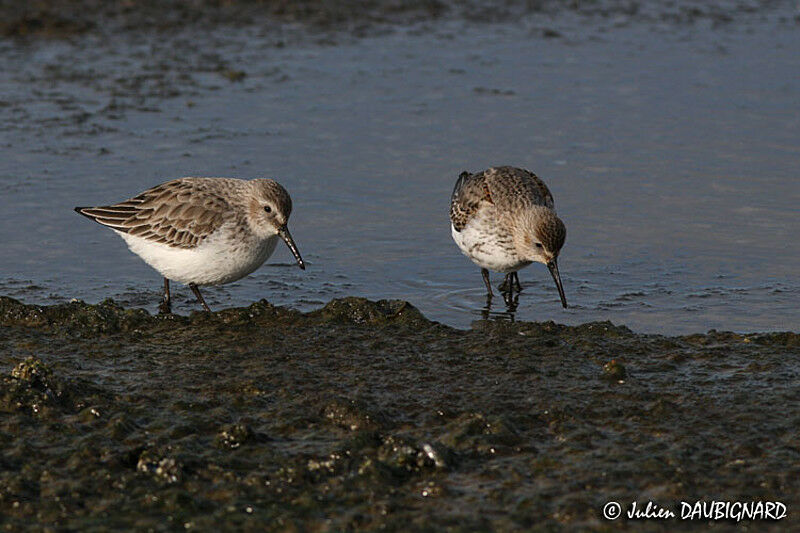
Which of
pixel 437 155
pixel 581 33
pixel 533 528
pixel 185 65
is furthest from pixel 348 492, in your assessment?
pixel 581 33

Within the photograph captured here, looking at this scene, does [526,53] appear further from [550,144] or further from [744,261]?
[744,261]

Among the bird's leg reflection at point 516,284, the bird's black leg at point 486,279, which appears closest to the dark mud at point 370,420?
the bird's black leg at point 486,279

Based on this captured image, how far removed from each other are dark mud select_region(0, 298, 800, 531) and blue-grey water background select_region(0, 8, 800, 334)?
3.31 ft

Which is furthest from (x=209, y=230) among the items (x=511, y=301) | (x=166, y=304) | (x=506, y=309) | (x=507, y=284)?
(x=507, y=284)

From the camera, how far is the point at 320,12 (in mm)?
18516

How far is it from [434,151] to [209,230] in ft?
14.7

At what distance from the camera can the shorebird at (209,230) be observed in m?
9.22

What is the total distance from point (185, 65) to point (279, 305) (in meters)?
7.52

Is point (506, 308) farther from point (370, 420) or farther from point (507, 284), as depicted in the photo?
point (370, 420)

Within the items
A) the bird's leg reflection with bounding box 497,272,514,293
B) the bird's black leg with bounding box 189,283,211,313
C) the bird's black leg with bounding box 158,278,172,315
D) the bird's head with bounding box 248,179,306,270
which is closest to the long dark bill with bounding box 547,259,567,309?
the bird's leg reflection with bounding box 497,272,514,293

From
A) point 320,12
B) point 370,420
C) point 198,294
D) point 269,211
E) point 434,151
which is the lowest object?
point 198,294

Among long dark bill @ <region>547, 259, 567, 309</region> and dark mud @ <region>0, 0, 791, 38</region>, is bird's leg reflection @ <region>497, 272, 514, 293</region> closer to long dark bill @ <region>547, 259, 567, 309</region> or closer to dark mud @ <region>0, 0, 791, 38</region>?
long dark bill @ <region>547, 259, 567, 309</region>

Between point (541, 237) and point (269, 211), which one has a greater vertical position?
point (269, 211)

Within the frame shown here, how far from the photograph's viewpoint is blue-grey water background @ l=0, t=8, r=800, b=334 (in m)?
10.2
